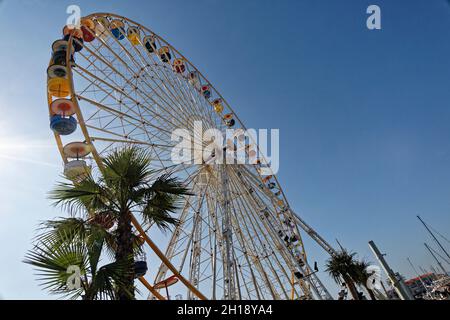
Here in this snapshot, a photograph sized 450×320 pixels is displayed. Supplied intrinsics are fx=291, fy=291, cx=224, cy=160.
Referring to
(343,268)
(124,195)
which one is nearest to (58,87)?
(124,195)

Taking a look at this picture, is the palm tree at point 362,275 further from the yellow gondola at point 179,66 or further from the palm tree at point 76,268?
the yellow gondola at point 179,66

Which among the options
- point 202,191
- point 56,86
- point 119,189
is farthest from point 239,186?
point 119,189

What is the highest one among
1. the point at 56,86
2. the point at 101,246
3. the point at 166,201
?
the point at 56,86

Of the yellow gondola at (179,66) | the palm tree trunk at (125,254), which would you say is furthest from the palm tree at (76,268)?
the yellow gondola at (179,66)

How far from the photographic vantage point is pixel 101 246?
16.1 feet

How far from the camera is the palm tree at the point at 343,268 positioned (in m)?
13.4

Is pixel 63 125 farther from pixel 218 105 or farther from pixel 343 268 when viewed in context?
pixel 343 268

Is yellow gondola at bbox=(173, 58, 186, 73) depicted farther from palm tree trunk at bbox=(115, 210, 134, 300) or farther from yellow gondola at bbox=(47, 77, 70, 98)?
palm tree trunk at bbox=(115, 210, 134, 300)

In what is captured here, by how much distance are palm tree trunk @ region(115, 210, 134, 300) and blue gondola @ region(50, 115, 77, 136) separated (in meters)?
6.41

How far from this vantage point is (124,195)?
213 inches

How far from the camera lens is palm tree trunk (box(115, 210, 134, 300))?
14.4 feet
